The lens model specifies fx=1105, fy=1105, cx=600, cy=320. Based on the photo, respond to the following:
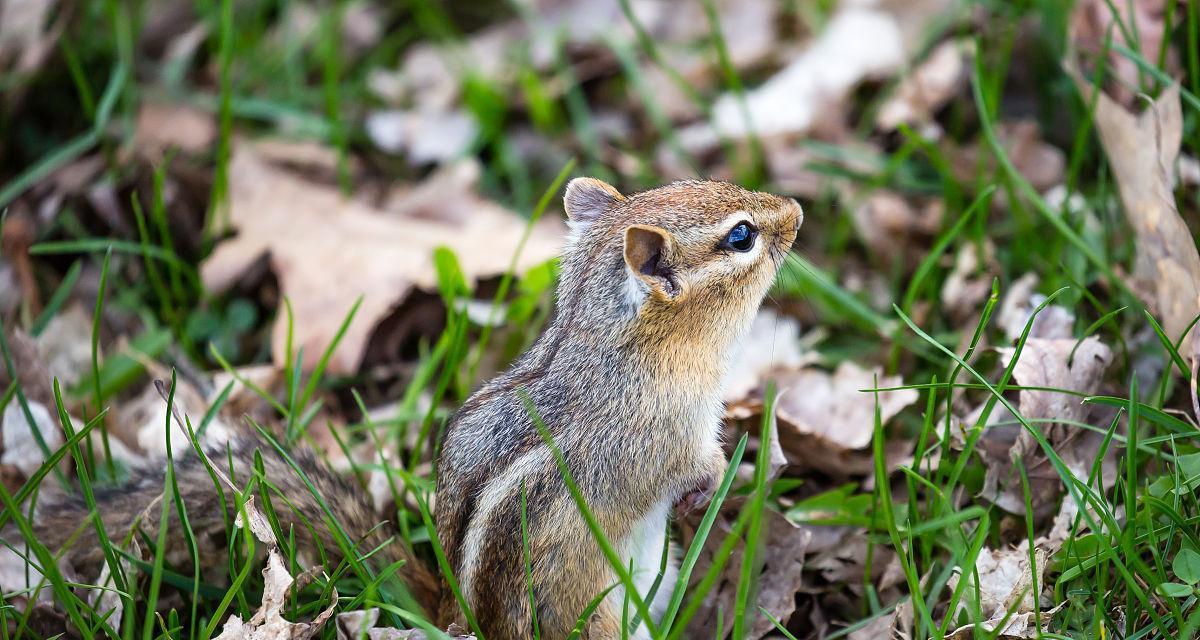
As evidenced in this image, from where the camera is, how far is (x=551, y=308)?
14.3 ft

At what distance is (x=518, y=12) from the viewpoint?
A: 6598 millimetres

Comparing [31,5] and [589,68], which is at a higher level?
[31,5]

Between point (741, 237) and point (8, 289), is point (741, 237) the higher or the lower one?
the higher one

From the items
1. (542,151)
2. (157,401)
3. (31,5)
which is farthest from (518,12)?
(157,401)

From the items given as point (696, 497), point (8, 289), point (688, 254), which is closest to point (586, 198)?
point (688, 254)

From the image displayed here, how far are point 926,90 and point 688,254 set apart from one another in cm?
261

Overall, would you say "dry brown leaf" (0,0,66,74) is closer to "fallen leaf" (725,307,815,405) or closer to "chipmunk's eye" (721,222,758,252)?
"fallen leaf" (725,307,815,405)

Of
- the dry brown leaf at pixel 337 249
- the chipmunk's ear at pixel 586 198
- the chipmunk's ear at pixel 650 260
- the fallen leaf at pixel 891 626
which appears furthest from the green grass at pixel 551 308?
the chipmunk's ear at pixel 650 260

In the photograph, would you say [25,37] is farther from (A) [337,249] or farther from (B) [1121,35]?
(B) [1121,35]

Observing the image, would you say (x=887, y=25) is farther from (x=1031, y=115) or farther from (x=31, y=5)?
(x=31, y=5)

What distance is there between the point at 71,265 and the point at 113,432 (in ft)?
4.40

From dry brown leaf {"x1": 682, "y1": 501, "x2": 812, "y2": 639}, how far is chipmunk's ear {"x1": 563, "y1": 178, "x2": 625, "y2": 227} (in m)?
1.04

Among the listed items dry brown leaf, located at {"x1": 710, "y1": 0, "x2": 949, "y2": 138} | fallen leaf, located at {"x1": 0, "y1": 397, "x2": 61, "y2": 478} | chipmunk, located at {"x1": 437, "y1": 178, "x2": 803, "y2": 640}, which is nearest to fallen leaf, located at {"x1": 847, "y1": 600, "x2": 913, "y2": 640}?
chipmunk, located at {"x1": 437, "y1": 178, "x2": 803, "y2": 640}

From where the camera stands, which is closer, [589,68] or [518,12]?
[589,68]
